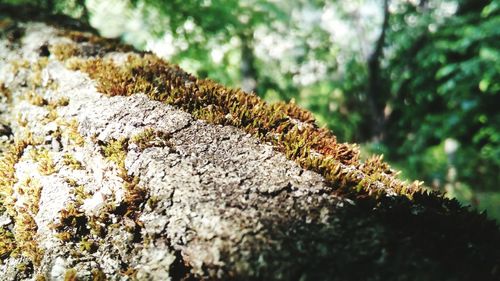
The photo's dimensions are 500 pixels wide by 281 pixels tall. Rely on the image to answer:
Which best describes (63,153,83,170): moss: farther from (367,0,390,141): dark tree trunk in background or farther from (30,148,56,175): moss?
(367,0,390,141): dark tree trunk in background

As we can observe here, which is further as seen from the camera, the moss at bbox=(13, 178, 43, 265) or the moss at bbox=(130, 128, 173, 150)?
the moss at bbox=(130, 128, 173, 150)

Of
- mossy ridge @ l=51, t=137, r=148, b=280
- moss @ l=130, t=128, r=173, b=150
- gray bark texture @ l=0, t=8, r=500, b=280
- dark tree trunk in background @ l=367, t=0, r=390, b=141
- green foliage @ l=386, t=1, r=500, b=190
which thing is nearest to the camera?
gray bark texture @ l=0, t=8, r=500, b=280

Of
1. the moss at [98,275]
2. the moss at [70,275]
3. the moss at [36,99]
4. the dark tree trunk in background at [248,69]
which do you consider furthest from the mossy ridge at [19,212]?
the dark tree trunk in background at [248,69]

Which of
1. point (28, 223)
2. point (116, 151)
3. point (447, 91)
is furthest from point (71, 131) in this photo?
point (447, 91)

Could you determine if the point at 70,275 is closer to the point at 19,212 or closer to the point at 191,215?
the point at 191,215

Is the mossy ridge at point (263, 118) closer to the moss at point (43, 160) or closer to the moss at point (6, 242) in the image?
the moss at point (43, 160)

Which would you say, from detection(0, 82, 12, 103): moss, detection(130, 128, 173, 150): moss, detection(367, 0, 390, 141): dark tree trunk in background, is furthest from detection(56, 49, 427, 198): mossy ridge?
detection(367, 0, 390, 141): dark tree trunk in background
